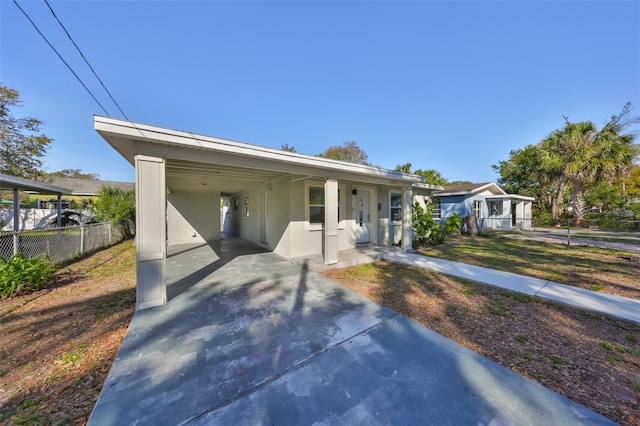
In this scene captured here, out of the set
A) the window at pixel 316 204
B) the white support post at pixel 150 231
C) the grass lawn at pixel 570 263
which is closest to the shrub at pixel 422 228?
the grass lawn at pixel 570 263

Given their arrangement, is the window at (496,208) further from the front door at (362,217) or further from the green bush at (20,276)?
the green bush at (20,276)

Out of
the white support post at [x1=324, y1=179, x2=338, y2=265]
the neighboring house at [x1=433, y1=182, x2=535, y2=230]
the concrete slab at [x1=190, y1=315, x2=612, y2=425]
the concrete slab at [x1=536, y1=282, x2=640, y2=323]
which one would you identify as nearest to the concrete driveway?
the concrete slab at [x1=190, y1=315, x2=612, y2=425]

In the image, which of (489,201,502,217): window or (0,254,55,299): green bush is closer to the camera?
(0,254,55,299): green bush

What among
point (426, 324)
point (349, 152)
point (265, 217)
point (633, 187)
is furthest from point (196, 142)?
point (633, 187)

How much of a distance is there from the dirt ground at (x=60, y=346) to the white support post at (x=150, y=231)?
44cm

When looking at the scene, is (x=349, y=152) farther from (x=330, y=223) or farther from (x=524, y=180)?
(x=330, y=223)

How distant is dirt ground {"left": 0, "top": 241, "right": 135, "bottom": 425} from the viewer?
1921 millimetres

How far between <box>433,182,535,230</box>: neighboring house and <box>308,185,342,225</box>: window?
11.0m

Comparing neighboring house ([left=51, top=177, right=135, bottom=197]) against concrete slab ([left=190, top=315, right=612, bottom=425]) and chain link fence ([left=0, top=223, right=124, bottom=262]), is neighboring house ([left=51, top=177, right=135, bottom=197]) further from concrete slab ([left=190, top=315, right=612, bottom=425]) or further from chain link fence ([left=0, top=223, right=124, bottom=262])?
concrete slab ([left=190, top=315, right=612, bottom=425])

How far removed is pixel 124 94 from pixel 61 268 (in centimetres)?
538

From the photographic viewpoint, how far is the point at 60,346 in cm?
274

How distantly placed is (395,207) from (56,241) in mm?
10721

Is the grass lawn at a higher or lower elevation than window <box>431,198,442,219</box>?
lower

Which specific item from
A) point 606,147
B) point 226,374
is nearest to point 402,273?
point 226,374
